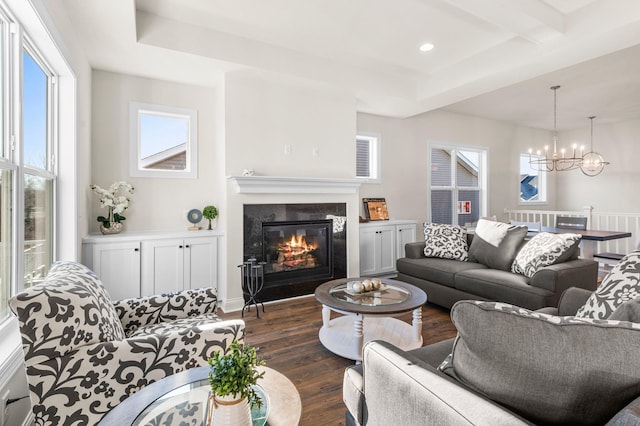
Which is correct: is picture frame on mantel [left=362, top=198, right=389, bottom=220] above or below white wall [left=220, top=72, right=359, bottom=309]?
below

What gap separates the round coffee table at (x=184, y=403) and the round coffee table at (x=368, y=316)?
1.13 metres

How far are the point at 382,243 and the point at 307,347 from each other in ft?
8.42

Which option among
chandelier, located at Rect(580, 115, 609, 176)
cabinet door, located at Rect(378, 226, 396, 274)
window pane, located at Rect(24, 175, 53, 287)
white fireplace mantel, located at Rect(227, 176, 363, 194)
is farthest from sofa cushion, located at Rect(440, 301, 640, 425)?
chandelier, located at Rect(580, 115, 609, 176)

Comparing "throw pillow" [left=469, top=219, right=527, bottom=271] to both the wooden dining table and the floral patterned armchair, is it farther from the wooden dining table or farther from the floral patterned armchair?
the floral patterned armchair

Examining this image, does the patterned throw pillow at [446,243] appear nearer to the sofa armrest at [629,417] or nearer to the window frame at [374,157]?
the window frame at [374,157]

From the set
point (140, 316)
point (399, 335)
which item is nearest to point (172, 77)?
point (140, 316)

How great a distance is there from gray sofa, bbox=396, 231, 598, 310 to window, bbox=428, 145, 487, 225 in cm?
204

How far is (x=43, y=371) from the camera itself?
1.23 m

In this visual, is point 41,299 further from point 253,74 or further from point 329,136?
point 329,136

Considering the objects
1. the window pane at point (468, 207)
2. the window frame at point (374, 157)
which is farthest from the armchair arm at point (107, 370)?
the window pane at point (468, 207)

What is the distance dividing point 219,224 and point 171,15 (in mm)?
2203

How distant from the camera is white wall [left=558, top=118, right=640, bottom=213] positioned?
6.66 meters

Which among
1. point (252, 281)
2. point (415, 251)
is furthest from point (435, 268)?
point (252, 281)

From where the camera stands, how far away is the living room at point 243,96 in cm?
277
